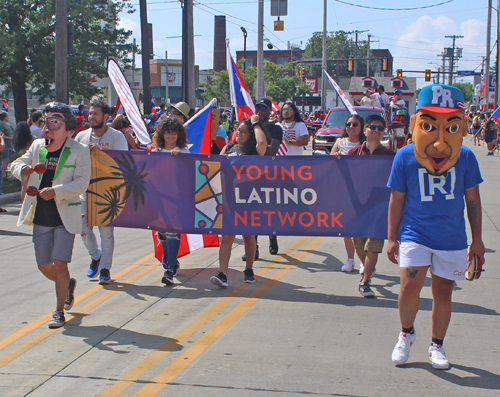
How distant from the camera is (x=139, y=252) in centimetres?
866

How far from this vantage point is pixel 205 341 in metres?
5.09

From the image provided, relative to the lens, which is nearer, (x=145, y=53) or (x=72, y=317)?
(x=72, y=317)

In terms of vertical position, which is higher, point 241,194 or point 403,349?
point 241,194

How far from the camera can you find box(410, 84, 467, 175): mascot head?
172 inches

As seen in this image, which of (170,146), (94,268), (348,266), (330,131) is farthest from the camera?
(330,131)

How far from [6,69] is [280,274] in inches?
873

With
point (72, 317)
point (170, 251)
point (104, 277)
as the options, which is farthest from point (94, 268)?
point (72, 317)

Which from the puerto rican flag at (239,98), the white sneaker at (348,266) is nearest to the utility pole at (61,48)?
the puerto rican flag at (239,98)

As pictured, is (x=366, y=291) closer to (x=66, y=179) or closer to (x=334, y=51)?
(x=66, y=179)

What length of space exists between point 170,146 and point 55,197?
2.00 m

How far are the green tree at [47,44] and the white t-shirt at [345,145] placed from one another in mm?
20834

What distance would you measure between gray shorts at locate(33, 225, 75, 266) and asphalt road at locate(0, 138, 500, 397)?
0.63 meters

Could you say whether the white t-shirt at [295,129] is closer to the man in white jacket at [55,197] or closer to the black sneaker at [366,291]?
the black sneaker at [366,291]

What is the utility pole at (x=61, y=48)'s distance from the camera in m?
16.1
